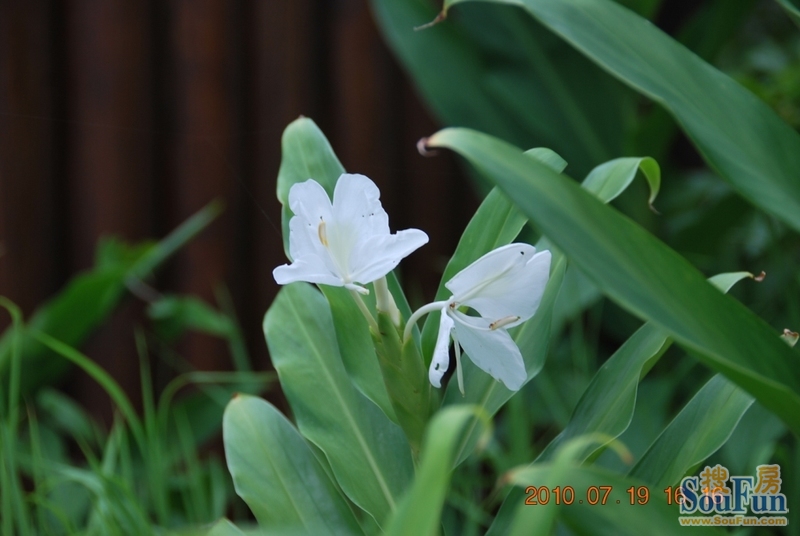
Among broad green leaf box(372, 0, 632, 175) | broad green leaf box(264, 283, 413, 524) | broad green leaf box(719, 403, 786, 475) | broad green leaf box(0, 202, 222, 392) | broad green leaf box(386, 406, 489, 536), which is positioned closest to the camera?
broad green leaf box(386, 406, 489, 536)

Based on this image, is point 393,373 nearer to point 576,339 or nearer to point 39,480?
point 39,480

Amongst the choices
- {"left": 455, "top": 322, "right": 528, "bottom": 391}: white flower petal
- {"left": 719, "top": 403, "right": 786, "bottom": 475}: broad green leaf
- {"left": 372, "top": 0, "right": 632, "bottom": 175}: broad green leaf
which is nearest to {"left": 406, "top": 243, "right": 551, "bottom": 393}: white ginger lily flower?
{"left": 455, "top": 322, "right": 528, "bottom": 391}: white flower petal

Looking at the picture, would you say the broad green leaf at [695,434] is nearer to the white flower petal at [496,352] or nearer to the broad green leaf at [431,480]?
the white flower petal at [496,352]

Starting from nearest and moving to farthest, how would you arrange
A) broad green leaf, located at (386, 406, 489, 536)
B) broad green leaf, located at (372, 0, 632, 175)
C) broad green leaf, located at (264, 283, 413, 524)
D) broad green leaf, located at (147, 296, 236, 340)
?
broad green leaf, located at (386, 406, 489, 536), broad green leaf, located at (264, 283, 413, 524), broad green leaf, located at (147, 296, 236, 340), broad green leaf, located at (372, 0, 632, 175)

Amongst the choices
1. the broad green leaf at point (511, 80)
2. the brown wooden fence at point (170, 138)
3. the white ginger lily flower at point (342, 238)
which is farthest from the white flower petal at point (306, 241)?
the broad green leaf at point (511, 80)

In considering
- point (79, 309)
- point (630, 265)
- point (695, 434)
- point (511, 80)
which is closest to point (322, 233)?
point (630, 265)

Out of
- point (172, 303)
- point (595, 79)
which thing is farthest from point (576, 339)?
point (172, 303)

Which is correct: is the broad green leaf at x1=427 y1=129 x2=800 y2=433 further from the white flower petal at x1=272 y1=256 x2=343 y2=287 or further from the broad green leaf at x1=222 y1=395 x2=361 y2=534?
the broad green leaf at x1=222 y1=395 x2=361 y2=534
